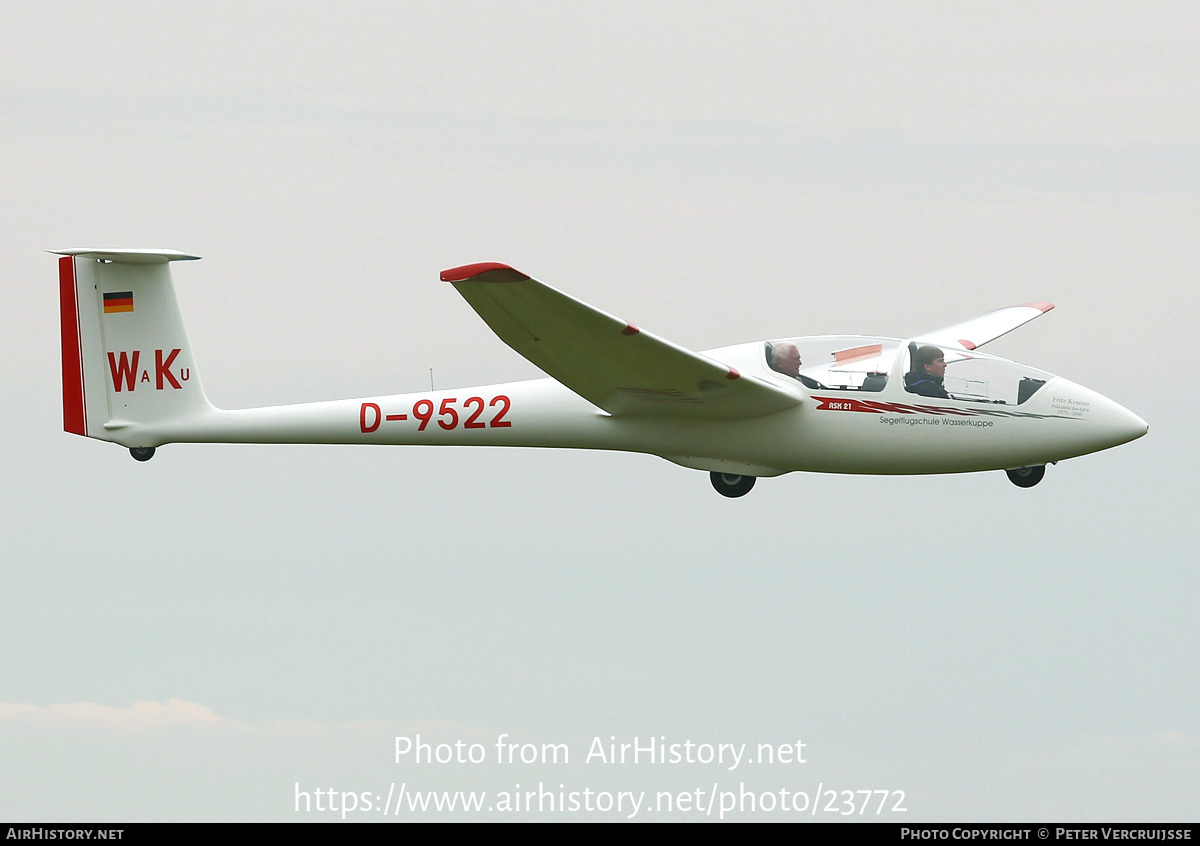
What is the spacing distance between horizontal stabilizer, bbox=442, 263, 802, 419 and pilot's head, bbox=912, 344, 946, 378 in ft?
3.92

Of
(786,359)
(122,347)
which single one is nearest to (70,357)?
(122,347)

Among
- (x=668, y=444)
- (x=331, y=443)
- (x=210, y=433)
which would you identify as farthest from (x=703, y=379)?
(x=210, y=433)

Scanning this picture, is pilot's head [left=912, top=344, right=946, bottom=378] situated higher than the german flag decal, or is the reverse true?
the german flag decal

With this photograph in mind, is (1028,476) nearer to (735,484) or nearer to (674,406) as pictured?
(735,484)

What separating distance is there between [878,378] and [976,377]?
92cm

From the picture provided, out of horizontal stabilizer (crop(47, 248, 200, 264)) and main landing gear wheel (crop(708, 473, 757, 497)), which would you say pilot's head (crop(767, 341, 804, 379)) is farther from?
horizontal stabilizer (crop(47, 248, 200, 264))

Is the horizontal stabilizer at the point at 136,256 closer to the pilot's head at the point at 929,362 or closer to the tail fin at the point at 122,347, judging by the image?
the tail fin at the point at 122,347

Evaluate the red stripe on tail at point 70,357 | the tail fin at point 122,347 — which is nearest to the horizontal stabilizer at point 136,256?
the tail fin at point 122,347

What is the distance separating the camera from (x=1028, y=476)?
16.0m

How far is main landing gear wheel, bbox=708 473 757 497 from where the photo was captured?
53.4ft

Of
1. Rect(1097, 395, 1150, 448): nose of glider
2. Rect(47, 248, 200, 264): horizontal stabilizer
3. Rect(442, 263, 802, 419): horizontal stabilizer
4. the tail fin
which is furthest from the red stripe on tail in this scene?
Rect(1097, 395, 1150, 448): nose of glider

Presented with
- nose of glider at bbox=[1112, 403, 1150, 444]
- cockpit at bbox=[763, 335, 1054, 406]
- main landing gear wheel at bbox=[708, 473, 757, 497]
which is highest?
cockpit at bbox=[763, 335, 1054, 406]

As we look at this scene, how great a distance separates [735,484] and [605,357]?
2448 millimetres

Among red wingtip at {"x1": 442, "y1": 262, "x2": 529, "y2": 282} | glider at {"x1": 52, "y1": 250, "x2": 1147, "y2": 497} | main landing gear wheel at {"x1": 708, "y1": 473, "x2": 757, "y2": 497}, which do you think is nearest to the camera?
red wingtip at {"x1": 442, "y1": 262, "x2": 529, "y2": 282}
